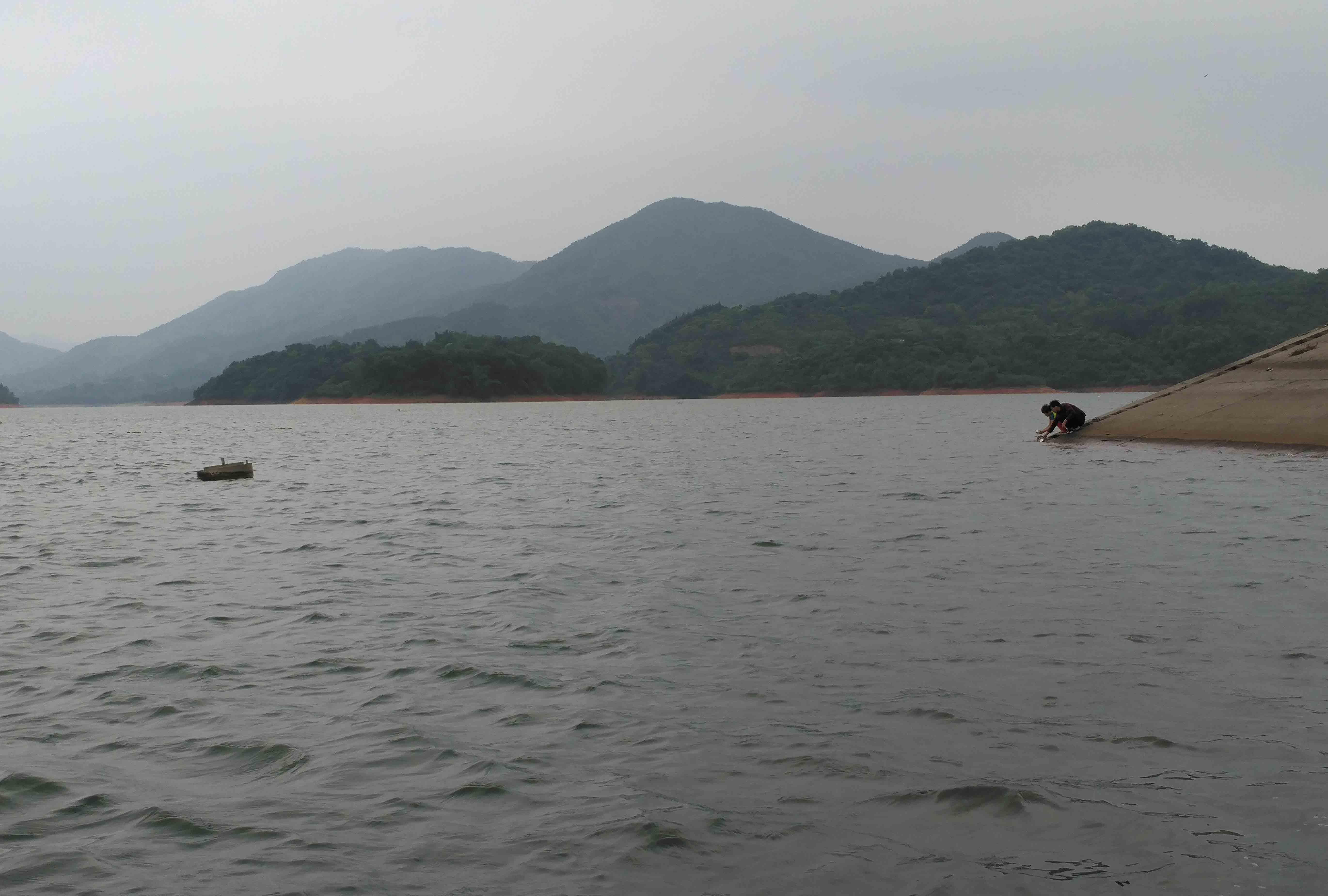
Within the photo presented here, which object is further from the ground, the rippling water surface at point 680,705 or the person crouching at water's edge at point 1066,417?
the person crouching at water's edge at point 1066,417

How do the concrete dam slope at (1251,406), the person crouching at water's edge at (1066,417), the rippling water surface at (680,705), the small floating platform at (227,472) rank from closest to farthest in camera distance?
the rippling water surface at (680,705) < the concrete dam slope at (1251,406) < the small floating platform at (227,472) < the person crouching at water's edge at (1066,417)

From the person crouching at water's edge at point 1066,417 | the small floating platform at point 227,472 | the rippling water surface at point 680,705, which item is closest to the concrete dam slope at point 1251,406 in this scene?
the person crouching at water's edge at point 1066,417

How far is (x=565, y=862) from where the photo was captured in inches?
270

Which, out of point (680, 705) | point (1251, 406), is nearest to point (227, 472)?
point (680, 705)

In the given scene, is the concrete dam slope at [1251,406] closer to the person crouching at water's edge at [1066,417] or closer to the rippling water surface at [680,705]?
the person crouching at water's edge at [1066,417]

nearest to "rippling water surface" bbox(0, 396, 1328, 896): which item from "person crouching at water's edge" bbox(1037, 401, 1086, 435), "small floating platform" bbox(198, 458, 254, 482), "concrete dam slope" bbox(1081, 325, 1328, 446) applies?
"concrete dam slope" bbox(1081, 325, 1328, 446)

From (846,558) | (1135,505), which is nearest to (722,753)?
(846,558)

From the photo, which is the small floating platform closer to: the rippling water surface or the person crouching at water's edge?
the rippling water surface

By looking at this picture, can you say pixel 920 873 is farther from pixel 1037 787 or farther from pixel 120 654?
pixel 120 654

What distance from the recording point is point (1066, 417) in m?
49.6

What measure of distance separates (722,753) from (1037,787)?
2453mm

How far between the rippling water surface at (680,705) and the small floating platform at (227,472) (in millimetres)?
16340

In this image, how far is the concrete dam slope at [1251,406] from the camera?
38.7 metres

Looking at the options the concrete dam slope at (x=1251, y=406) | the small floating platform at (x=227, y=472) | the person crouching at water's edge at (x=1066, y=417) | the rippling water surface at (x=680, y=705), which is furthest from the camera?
the person crouching at water's edge at (x=1066, y=417)
